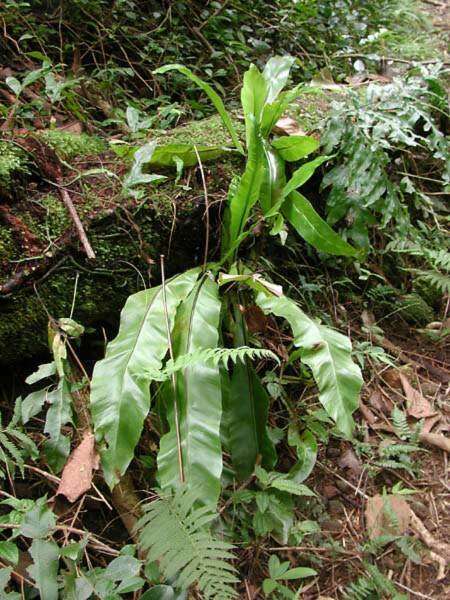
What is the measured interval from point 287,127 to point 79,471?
4.95ft

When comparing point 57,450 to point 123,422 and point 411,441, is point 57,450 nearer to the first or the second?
point 123,422

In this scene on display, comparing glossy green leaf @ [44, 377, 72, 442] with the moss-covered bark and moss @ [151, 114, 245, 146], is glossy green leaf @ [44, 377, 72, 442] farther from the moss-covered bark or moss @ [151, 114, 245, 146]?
moss @ [151, 114, 245, 146]

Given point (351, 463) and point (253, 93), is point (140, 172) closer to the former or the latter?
point (253, 93)

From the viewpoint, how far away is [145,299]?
59.8 inches

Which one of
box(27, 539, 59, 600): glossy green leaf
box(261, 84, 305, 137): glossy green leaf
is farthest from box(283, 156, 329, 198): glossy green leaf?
box(27, 539, 59, 600): glossy green leaf

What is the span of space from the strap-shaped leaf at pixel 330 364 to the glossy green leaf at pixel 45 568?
730mm

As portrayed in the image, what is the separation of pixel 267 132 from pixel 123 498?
1.32m

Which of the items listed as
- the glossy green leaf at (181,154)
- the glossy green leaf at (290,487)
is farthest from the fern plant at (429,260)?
the glossy green leaf at (290,487)

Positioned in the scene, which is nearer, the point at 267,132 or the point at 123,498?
the point at 123,498

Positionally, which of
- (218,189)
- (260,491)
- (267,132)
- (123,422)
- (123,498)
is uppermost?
(267,132)

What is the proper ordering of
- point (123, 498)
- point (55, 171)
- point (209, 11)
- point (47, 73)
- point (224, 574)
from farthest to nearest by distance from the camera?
point (209, 11), point (47, 73), point (55, 171), point (123, 498), point (224, 574)

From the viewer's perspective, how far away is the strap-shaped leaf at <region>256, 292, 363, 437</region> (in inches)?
52.6

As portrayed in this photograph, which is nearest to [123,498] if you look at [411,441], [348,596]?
[348,596]

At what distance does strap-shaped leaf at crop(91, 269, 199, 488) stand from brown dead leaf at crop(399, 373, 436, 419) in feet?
3.23
